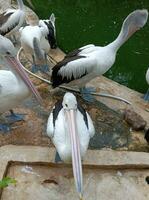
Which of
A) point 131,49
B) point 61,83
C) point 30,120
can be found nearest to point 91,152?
point 30,120

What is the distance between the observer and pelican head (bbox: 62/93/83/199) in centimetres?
353

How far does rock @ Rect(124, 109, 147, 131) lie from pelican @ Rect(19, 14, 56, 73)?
168 cm

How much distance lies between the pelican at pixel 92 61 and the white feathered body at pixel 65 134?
1237 millimetres

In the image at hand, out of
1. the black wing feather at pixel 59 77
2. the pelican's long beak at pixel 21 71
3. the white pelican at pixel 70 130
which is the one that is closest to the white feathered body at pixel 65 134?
the white pelican at pixel 70 130

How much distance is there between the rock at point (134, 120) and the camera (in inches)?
Result: 204

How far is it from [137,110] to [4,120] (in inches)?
72.3

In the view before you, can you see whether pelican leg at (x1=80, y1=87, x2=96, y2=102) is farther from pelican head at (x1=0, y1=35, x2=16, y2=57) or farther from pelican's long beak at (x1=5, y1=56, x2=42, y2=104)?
pelican head at (x1=0, y1=35, x2=16, y2=57)

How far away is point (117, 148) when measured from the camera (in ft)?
16.0

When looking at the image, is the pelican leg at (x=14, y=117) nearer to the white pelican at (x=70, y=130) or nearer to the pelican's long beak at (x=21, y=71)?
the pelican's long beak at (x=21, y=71)

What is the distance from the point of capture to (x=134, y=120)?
5238 millimetres

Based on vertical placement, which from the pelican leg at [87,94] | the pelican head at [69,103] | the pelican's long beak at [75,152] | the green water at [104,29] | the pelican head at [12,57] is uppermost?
the pelican head at [12,57]

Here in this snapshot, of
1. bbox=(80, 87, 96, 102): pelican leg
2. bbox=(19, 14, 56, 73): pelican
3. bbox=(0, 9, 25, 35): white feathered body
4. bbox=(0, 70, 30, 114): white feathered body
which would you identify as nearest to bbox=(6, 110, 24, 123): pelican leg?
bbox=(0, 70, 30, 114): white feathered body

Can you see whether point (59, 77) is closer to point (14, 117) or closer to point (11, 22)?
point (14, 117)

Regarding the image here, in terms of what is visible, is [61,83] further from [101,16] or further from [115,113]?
[101,16]
